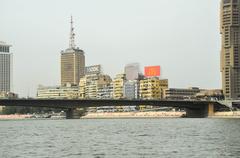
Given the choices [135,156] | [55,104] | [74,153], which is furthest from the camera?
[55,104]

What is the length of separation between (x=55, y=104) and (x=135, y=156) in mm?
145276

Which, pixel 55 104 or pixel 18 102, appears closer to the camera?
pixel 18 102

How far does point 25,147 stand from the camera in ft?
206

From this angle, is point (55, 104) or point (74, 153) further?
point (55, 104)

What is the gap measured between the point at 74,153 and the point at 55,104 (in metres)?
141

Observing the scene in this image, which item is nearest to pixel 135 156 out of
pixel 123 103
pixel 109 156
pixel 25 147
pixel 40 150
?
pixel 109 156

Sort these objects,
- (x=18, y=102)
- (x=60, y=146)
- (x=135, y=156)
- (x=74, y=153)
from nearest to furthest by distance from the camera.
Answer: (x=135, y=156)
(x=74, y=153)
(x=60, y=146)
(x=18, y=102)

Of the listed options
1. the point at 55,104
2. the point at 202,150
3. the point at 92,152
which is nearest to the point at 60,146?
the point at 92,152

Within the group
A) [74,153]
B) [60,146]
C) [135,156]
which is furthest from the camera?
[60,146]

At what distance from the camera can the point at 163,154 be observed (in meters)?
53.3

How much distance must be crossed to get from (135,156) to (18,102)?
133879 mm

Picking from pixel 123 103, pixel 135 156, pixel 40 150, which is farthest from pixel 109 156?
pixel 123 103

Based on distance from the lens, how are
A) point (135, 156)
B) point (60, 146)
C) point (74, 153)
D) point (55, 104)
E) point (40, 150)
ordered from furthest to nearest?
point (55, 104), point (60, 146), point (40, 150), point (74, 153), point (135, 156)

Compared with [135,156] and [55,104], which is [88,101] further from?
[135,156]
